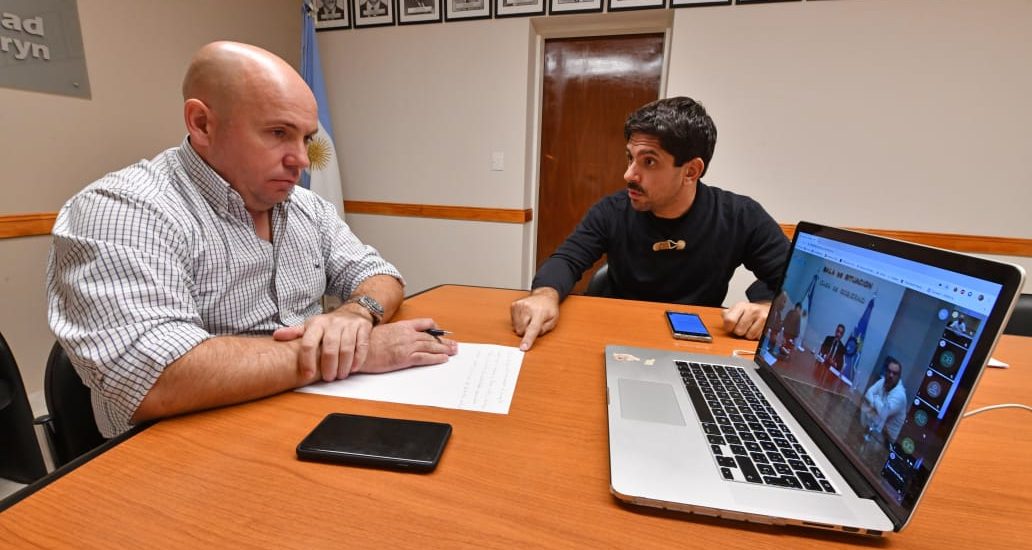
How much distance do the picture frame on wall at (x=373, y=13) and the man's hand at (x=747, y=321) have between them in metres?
3.07

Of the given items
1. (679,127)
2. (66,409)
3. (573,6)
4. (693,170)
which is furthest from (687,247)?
(573,6)

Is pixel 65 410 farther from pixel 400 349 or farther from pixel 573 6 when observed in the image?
pixel 573 6

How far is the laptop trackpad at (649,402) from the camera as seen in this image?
62 cm

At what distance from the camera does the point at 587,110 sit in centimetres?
310

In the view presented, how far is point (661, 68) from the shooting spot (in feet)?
9.50

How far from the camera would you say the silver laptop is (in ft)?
1.36

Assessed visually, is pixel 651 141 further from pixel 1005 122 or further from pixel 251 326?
pixel 1005 122

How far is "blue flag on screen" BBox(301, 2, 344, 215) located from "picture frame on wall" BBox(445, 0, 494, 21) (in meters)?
0.93

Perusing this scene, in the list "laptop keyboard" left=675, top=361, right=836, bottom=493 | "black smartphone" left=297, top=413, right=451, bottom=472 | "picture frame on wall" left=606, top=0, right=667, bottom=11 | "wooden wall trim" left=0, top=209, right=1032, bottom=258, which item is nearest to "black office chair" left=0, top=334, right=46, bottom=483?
"black smartphone" left=297, top=413, right=451, bottom=472

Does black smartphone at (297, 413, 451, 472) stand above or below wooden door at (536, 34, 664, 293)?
below

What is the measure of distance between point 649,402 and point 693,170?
105 cm

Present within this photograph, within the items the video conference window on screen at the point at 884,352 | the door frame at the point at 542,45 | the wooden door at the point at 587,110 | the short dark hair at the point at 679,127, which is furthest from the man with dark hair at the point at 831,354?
the door frame at the point at 542,45

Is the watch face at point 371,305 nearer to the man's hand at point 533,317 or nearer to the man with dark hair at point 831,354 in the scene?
the man's hand at point 533,317

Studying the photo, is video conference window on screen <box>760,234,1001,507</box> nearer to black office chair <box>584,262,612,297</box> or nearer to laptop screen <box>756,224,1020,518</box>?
laptop screen <box>756,224,1020,518</box>
